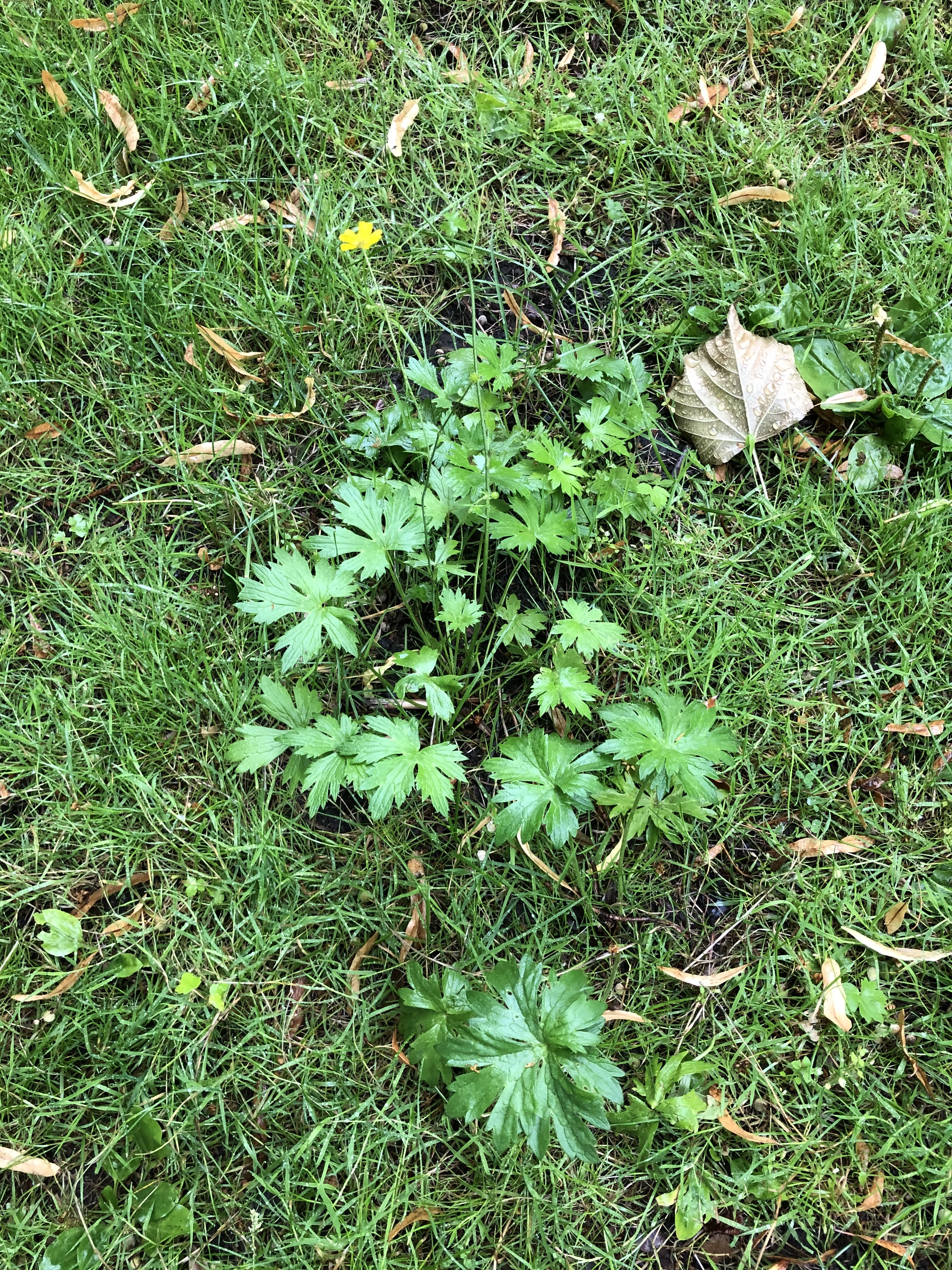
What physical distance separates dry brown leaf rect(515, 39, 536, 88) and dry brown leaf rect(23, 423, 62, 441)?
1.73 meters

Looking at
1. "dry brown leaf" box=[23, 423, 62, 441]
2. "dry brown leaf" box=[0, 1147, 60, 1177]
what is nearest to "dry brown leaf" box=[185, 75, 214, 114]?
"dry brown leaf" box=[23, 423, 62, 441]

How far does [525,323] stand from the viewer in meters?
2.45

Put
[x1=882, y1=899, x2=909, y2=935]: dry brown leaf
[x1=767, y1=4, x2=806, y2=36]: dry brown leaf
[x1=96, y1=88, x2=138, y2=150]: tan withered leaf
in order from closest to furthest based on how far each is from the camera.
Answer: [x1=882, y1=899, x2=909, y2=935]: dry brown leaf < [x1=96, y1=88, x2=138, y2=150]: tan withered leaf < [x1=767, y1=4, x2=806, y2=36]: dry brown leaf

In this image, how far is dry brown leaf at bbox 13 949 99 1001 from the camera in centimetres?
199

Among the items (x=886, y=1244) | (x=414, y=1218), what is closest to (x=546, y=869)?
(x=414, y=1218)

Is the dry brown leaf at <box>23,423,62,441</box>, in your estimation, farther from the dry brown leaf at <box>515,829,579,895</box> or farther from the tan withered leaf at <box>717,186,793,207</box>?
the tan withered leaf at <box>717,186,793,207</box>

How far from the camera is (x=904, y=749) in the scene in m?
2.17

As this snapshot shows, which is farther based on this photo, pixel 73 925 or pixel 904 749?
pixel 904 749

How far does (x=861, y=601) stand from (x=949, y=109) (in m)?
1.64

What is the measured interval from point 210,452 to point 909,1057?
7.57ft

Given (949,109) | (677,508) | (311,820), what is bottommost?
(311,820)

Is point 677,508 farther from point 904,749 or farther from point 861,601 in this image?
point 904,749

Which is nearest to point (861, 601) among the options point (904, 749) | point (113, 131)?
point (904, 749)

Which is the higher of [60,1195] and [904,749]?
[904,749]
